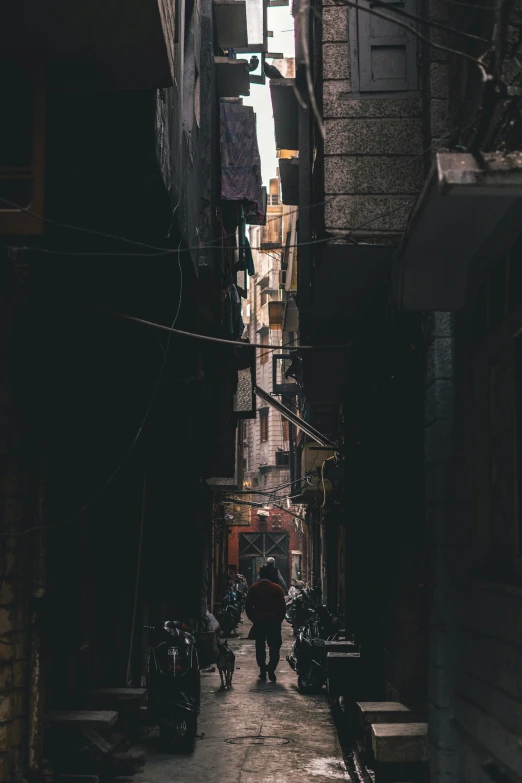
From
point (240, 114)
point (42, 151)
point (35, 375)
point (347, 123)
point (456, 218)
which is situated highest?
point (240, 114)

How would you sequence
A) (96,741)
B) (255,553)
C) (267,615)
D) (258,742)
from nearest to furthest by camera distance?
(96,741), (258,742), (267,615), (255,553)

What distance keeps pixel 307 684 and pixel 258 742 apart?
4.47 meters

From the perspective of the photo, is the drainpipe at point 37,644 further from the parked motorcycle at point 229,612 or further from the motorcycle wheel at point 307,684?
the parked motorcycle at point 229,612

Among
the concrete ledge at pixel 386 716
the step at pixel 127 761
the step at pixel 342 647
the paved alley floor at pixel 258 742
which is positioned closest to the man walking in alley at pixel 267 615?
the paved alley floor at pixel 258 742

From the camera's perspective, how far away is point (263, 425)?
6341cm

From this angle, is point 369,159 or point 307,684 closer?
point 369,159

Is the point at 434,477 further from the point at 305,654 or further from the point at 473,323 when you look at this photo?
the point at 305,654

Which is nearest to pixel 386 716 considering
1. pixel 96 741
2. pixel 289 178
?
pixel 96 741

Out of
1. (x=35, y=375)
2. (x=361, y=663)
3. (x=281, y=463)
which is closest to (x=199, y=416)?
(x=361, y=663)

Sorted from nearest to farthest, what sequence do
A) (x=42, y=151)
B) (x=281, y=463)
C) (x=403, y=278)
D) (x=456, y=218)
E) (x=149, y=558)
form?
(x=456, y=218) < (x=403, y=278) < (x=42, y=151) < (x=149, y=558) < (x=281, y=463)

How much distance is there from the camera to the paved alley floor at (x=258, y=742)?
9.93 m

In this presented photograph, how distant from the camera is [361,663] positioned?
12.2m

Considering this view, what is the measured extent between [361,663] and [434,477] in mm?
5268

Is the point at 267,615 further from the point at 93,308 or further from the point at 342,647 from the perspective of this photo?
the point at 93,308
